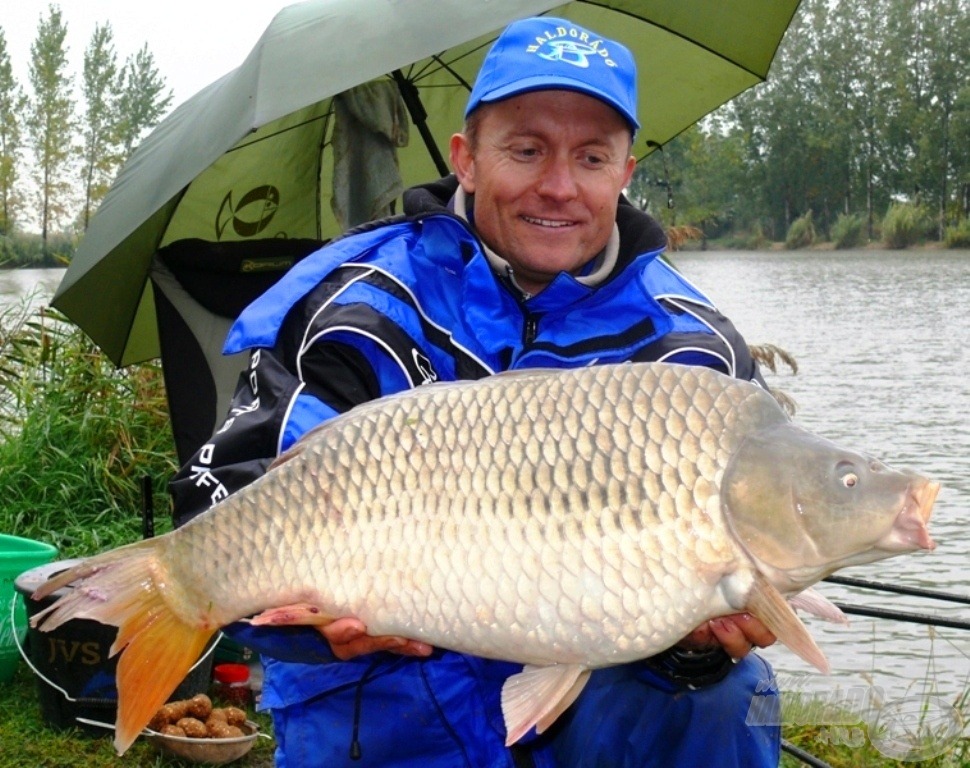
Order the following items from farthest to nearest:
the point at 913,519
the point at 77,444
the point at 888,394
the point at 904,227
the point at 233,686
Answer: the point at 904,227, the point at 888,394, the point at 77,444, the point at 233,686, the point at 913,519

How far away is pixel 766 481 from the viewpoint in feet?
4.22

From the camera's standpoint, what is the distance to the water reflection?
146 inches

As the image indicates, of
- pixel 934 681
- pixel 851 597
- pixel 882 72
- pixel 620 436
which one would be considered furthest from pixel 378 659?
pixel 882 72

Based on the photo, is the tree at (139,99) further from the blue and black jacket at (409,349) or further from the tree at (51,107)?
the blue and black jacket at (409,349)

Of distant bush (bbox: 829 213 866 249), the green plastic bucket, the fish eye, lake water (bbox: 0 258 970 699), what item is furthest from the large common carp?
distant bush (bbox: 829 213 866 249)

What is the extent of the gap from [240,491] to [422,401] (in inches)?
8.9

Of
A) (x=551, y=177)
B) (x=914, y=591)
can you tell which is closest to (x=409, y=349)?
(x=551, y=177)

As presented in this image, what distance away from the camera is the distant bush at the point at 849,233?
32219 mm

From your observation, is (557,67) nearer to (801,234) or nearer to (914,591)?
(914,591)

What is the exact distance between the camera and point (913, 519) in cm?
127

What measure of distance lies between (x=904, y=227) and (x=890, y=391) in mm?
23220

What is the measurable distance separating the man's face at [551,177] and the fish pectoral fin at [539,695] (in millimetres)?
642

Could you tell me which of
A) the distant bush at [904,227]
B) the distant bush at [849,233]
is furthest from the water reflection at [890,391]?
the distant bush at [849,233]

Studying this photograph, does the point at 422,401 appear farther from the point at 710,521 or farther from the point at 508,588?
the point at 710,521
